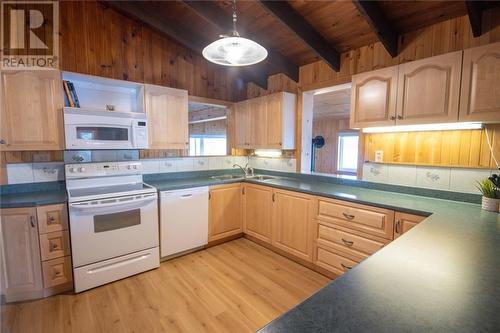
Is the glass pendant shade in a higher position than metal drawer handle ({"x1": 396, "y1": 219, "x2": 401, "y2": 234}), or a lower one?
higher

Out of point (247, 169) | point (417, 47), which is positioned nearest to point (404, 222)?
point (417, 47)

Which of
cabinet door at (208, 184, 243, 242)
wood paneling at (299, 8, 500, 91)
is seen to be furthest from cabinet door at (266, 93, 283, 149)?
cabinet door at (208, 184, 243, 242)

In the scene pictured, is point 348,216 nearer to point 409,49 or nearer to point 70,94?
point 409,49

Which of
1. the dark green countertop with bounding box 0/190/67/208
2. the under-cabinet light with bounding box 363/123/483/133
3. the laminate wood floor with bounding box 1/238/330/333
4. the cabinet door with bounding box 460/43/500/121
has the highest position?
the cabinet door with bounding box 460/43/500/121

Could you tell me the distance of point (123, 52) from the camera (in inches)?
111

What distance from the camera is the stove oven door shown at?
6.89 ft

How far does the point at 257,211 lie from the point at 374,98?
191cm

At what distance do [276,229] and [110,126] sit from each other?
2219 millimetres

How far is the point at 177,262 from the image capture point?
8.91 feet

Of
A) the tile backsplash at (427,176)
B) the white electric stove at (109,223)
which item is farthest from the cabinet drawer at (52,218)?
the tile backsplash at (427,176)

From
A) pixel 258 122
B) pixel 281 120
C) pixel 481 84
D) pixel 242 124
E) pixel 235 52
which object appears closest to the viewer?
pixel 481 84

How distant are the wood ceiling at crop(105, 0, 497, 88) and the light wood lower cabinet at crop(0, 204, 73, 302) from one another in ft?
7.71

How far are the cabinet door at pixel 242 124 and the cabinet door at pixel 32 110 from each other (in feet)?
7.33
